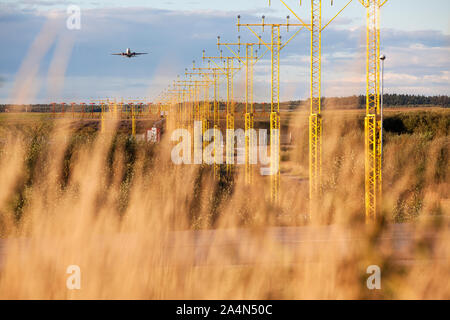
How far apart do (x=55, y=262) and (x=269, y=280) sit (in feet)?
6.16

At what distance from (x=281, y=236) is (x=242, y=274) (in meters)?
1.64

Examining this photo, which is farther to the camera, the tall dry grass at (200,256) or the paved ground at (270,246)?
the paved ground at (270,246)

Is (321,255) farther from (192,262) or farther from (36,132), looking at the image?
(36,132)

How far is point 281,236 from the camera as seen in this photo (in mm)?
5734

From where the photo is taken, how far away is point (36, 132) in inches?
794

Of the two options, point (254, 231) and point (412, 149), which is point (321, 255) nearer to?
point (254, 231)

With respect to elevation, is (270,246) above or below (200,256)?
above

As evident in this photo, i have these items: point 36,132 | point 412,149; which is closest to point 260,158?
point 412,149

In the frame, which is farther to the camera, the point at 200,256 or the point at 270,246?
the point at 200,256

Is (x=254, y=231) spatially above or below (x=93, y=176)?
below

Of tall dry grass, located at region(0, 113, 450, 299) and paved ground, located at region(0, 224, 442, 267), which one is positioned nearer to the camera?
tall dry grass, located at region(0, 113, 450, 299)

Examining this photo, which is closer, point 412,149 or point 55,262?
point 55,262
